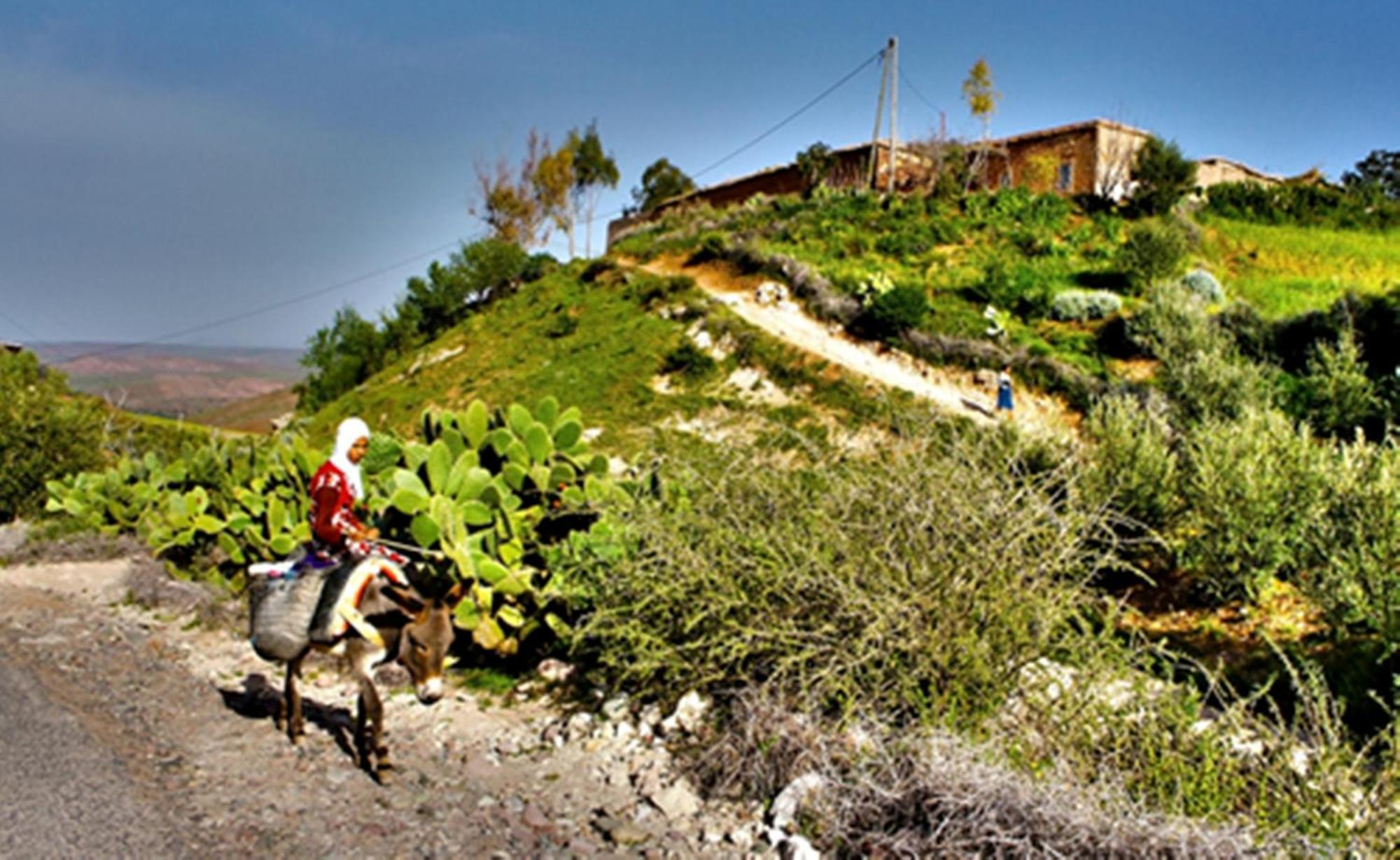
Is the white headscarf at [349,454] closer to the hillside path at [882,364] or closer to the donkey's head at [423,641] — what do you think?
the donkey's head at [423,641]

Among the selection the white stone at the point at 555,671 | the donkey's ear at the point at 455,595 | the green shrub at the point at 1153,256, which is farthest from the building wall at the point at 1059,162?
the donkey's ear at the point at 455,595

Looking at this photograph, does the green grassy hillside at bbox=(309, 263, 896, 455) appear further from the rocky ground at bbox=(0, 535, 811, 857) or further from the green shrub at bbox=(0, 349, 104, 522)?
the rocky ground at bbox=(0, 535, 811, 857)

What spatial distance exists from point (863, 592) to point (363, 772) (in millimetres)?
2938

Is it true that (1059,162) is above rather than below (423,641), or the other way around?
above

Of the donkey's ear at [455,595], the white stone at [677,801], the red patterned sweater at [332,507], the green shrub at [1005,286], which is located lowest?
the white stone at [677,801]

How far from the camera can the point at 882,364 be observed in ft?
68.0

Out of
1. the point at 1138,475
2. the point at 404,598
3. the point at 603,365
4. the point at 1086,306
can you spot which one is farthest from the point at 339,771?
the point at 1086,306

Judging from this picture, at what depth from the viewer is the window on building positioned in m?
32.1

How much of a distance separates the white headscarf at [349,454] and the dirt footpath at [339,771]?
155 cm

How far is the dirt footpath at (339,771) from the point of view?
4.32 meters

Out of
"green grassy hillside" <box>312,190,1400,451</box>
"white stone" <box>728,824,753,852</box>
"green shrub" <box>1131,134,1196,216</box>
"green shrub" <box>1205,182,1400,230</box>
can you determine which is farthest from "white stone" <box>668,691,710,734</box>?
"green shrub" <box>1205,182,1400,230</box>

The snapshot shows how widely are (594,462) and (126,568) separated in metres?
6.46

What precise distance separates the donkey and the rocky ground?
20 cm

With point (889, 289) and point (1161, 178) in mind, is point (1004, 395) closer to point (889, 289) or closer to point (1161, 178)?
point (889, 289)
